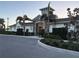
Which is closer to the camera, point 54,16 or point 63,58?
point 63,58

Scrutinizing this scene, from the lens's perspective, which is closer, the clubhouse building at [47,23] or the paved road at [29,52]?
the paved road at [29,52]

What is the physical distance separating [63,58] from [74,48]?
87.3 inches

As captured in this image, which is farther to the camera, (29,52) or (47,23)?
(47,23)

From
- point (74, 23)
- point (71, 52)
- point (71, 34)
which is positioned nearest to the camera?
point (71, 52)

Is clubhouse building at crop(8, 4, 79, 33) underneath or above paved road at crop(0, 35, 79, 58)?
above

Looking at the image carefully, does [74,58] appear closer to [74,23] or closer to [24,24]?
[74,23]

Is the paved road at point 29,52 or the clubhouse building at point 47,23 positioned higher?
the clubhouse building at point 47,23

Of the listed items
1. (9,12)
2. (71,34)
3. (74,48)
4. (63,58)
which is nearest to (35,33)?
(71,34)

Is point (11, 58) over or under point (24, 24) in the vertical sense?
under

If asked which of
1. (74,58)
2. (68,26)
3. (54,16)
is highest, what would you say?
(54,16)

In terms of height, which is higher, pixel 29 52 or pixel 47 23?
pixel 47 23

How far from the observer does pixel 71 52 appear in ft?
28.8

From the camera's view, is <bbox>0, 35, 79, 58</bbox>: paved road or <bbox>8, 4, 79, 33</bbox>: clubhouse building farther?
<bbox>8, 4, 79, 33</bbox>: clubhouse building

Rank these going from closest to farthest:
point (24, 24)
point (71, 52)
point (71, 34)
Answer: point (71, 52) → point (71, 34) → point (24, 24)
